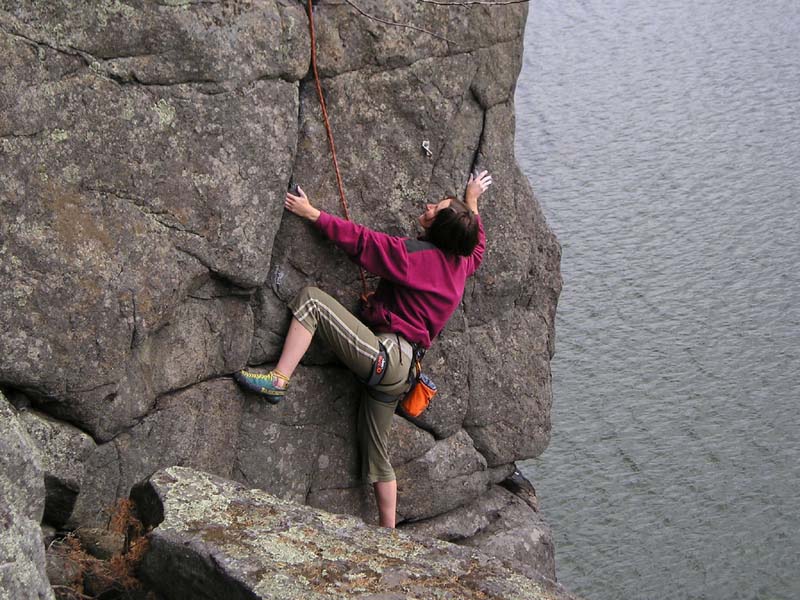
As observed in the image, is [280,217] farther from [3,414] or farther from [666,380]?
[666,380]

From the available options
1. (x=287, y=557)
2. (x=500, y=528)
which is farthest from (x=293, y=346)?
(x=500, y=528)

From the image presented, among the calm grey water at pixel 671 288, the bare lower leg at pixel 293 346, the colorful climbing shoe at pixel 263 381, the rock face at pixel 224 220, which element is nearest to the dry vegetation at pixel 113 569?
the rock face at pixel 224 220

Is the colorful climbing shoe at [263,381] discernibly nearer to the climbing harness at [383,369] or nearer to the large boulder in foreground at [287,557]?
the climbing harness at [383,369]

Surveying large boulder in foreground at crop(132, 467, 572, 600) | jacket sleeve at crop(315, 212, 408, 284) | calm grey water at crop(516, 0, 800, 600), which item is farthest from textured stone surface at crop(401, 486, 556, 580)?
large boulder in foreground at crop(132, 467, 572, 600)

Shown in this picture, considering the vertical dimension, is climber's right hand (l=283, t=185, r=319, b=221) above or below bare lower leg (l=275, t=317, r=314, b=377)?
above

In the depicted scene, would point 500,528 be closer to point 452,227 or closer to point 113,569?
point 452,227

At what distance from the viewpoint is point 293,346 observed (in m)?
7.79

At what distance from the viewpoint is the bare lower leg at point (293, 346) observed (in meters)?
7.79

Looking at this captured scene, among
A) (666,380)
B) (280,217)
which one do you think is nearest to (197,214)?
(280,217)

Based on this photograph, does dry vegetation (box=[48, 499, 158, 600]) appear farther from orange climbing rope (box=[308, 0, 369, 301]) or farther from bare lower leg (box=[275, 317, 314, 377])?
orange climbing rope (box=[308, 0, 369, 301])

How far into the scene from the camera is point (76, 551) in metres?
6.32

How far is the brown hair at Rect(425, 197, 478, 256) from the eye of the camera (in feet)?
25.8

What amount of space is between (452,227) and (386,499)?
7.06 feet

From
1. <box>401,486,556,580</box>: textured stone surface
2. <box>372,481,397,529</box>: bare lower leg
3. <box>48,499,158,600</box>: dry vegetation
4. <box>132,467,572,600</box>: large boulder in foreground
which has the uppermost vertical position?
<box>132,467,572,600</box>: large boulder in foreground
